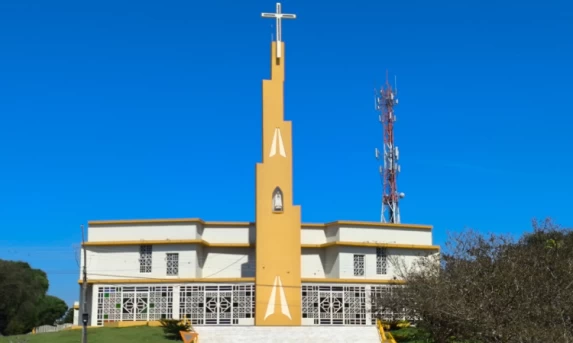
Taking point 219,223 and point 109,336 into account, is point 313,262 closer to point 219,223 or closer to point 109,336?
point 219,223

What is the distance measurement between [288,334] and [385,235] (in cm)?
1118

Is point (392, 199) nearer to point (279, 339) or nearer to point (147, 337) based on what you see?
point (279, 339)

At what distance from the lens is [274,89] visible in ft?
122

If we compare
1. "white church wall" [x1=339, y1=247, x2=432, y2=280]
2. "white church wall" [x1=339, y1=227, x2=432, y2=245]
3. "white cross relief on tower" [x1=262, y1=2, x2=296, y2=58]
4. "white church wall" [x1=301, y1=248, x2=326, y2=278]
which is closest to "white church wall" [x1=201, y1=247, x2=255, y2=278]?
"white church wall" [x1=301, y1=248, x2=326, y2=278]

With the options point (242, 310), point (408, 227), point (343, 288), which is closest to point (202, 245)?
point (242, 310)

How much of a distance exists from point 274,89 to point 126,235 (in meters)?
11.8

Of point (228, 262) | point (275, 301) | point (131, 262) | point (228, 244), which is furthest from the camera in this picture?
point (228, 262)

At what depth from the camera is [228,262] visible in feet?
131

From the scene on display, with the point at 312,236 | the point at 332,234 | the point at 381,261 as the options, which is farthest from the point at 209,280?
the point at 381,261

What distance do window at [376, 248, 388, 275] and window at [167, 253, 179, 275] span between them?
1119 centimetres

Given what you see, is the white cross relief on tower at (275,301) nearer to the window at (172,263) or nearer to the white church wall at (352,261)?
the white church wall at (352,261)

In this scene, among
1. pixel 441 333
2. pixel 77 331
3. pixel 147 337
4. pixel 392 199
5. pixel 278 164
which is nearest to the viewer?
pixel 441 333

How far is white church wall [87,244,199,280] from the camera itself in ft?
126

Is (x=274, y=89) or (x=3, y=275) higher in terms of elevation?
(x=274, y=89)
